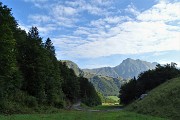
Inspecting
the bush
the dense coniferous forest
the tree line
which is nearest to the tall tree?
the dense coniferous forest

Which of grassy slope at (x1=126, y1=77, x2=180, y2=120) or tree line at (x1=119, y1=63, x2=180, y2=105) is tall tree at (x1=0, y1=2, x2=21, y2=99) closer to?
grassy slope at (x1=126, y1=77, x2=180, y2=120)

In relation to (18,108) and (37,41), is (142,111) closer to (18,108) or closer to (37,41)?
(18,108)

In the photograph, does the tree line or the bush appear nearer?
the bush

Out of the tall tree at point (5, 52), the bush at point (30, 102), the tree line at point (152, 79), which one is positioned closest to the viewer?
the tall tree at point (5, 52)

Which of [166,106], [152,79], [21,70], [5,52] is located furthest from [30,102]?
[152,79]

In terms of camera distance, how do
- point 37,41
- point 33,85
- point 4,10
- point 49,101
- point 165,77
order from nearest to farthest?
1. point 4,10
2. point 33,85
3. point 37,41
4. point 49,101
5. point 165,77

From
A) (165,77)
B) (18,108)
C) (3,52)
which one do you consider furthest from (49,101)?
(165,77)

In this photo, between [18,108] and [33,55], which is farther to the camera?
[33,55]

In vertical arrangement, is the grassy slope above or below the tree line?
below

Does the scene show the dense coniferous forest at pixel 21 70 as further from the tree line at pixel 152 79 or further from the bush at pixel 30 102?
the tree line at pixel 152 79

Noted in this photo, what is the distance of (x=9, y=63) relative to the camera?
5122cm

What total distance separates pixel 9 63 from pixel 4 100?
251 inches

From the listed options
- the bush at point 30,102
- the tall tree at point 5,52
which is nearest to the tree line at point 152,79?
the bush at point 30,102

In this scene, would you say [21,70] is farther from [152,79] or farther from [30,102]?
[152,79]
